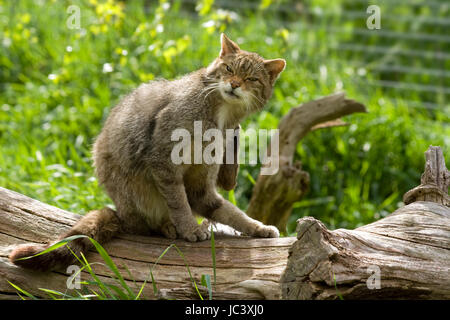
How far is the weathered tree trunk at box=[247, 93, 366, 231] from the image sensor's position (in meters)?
4.54

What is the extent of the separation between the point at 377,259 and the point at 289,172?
173cm

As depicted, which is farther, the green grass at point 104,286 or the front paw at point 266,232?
the front paw at point 266,232

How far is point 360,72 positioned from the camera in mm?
7094

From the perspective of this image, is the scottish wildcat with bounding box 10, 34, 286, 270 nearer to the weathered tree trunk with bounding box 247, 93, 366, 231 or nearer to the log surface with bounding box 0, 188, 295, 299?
the log surface with bounding box 0, 188, 295, 299

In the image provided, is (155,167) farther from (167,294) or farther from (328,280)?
(328,280)

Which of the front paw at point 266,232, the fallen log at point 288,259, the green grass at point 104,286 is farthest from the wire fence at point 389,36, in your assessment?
the green grass at point 104,286

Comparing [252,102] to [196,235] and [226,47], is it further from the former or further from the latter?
[196,235]

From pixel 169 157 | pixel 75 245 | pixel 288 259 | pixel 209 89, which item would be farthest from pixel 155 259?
pixel 209 89

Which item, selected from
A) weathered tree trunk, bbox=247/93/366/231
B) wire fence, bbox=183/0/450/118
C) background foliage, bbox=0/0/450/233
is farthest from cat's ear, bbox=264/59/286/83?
wire fence, bbox=183/0/450/118

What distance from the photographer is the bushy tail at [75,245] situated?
10.0 feet

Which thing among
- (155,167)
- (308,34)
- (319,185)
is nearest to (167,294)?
(155,167)

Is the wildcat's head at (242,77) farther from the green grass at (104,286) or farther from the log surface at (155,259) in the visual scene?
the green grass at (104,286)

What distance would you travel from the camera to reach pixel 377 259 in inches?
112

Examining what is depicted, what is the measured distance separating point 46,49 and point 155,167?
4033mm
